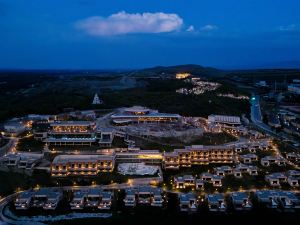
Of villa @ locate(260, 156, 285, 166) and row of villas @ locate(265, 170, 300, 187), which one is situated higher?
villa @ locate(260, 156, 285, 166)

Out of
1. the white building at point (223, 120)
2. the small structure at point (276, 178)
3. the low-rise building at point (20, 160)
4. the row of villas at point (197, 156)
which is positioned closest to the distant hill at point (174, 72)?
the white building at point (223, 120)

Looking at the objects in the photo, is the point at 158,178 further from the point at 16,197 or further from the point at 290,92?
the point at 290,92

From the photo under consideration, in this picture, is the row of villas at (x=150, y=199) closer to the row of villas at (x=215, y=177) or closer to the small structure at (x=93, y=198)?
the small structure at (x=93, y=198)

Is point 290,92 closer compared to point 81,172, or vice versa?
point 81,172

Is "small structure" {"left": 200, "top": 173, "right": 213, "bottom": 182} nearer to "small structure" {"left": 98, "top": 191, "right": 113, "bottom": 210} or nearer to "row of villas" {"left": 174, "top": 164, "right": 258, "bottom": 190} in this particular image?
"row of villas" {"left": 174, "top": 164, "right": 258, "bottom": 190}

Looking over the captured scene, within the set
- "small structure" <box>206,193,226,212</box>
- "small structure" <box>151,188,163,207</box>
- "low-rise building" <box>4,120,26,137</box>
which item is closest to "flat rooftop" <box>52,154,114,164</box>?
"small structure" <box>151,188,163,207</box>

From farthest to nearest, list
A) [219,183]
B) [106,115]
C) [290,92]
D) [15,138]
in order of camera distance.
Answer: [290,92] → [106,115] → [15,138] → [219,183]

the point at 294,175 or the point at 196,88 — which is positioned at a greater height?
the point at 196,88

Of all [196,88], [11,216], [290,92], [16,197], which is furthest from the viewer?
[290,92]

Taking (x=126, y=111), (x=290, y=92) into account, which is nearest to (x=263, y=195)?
(x=126, y=111)
